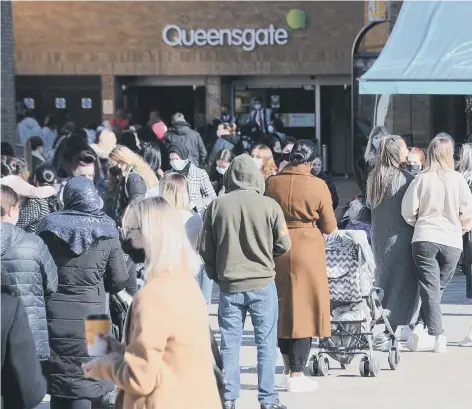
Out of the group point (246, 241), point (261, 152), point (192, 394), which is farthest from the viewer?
point (261, 152)

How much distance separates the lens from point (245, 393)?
28.8 ft

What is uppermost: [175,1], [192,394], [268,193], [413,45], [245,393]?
[175,1]

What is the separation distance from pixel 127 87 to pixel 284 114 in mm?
3829

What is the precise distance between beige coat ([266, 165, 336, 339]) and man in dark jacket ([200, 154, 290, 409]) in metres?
0.66

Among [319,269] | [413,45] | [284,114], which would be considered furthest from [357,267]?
[284,114]

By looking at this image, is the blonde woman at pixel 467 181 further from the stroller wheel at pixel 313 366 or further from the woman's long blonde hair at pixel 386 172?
the stroller wheel at pixel 313 366

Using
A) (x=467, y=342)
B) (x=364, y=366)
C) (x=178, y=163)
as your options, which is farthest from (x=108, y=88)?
(x=364, y=366)

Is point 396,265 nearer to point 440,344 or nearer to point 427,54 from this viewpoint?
point 440,344

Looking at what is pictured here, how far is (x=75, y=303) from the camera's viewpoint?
22.7ft

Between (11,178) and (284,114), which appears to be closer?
(11,178)

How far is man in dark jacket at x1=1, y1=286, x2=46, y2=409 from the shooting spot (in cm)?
467

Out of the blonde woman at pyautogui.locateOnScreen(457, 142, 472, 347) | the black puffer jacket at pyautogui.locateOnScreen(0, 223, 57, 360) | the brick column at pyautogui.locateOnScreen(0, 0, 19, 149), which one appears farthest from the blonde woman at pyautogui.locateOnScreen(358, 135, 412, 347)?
the brick column at pyautogui.locateOnScreen(0, 0, 19, 149)

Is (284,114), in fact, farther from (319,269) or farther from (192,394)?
(192,394)

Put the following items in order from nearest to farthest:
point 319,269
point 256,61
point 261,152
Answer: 1. point 319,269
2. point 261,152
3. point 256,61
